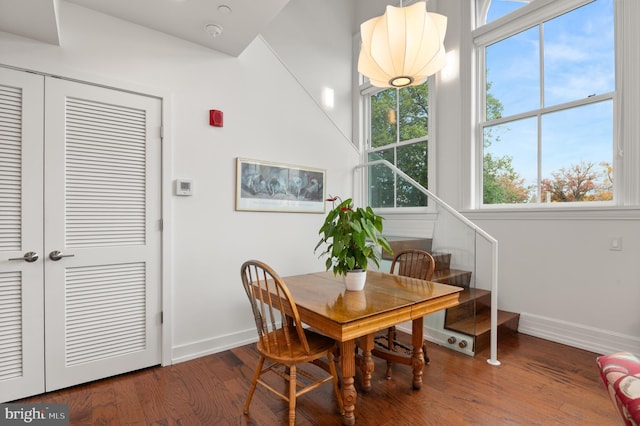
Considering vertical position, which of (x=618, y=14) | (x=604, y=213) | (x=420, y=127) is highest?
(x=618, y=14)

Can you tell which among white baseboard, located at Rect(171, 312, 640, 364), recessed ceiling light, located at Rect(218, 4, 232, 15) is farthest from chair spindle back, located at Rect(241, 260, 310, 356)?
recessed ceiling light, located at Rect(218, 4, 232, 15)

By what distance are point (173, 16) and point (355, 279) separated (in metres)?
2.33

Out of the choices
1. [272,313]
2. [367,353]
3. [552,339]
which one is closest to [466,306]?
[552,339]

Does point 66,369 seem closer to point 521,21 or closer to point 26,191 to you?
point 26,191

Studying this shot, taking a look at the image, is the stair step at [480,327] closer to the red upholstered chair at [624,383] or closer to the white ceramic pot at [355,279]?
the white ceramic pot at [355,279]

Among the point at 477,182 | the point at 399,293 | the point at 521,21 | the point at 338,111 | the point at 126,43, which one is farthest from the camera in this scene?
the point at 338,111

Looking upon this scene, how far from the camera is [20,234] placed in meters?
2.13

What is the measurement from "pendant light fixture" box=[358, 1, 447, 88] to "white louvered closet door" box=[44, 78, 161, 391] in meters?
1.77

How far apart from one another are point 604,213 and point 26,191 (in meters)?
4.53

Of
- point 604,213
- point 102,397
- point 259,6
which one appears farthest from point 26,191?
point 604,213

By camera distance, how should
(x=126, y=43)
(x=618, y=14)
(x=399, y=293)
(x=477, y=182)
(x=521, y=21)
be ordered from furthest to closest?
(x=477, y=182), (x=521, y=21), (x=618, y=14), (x=126, y=43), (x=399, y=293)

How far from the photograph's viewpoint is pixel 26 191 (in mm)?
2146

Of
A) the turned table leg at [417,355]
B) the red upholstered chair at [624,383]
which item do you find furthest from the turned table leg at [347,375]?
the red upholstered chair at [624,383]

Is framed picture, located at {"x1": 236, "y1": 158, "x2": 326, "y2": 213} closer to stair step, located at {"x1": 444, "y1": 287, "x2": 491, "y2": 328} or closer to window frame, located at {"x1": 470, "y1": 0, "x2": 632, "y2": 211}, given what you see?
stair step, located at {"x1": 444, "y1": 287, "x2": 491, "y2": 328}
